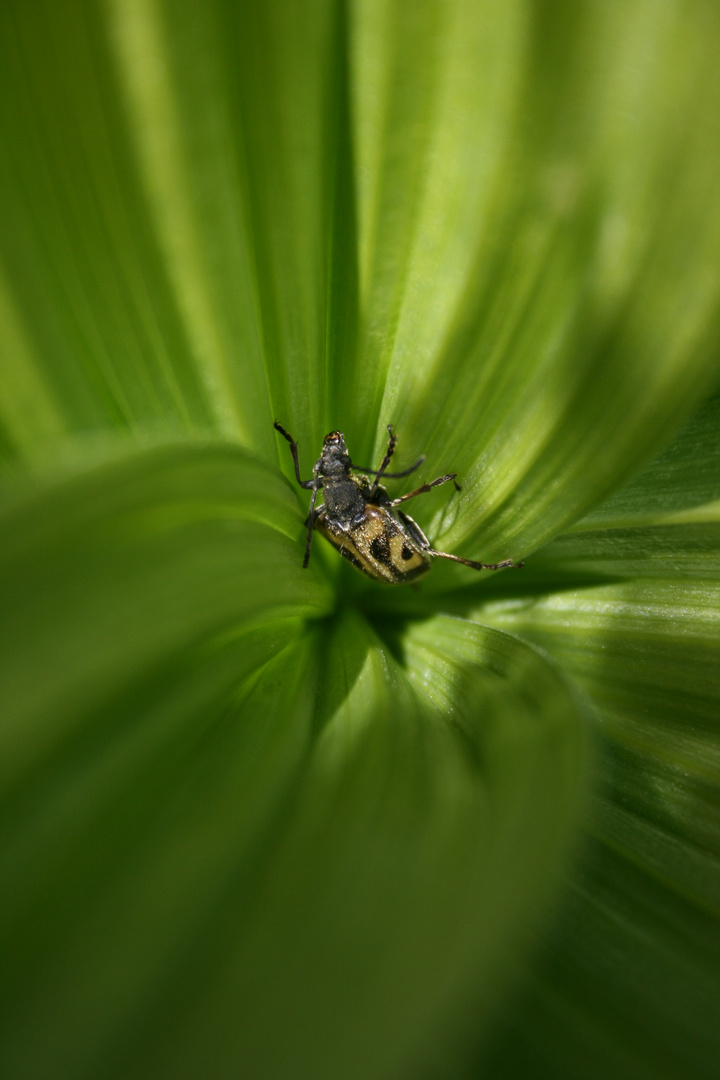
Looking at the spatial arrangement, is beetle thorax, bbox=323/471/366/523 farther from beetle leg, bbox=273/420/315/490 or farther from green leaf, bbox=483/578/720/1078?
green leaf, bbox=483/578/720/1078

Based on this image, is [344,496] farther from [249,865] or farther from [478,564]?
[249,865]


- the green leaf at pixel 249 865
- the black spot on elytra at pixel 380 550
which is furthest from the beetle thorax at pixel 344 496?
the green leaf at pixel 249 865

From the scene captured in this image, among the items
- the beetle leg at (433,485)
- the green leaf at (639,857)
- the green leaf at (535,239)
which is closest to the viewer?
the green leaf at (535,239)

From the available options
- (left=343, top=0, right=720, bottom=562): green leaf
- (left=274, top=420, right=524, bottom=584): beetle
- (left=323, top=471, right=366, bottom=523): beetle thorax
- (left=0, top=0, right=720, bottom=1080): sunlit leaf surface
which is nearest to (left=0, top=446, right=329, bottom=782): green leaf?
(left=0, top=0, right=720, bottom=1080): sunlit leaf surface

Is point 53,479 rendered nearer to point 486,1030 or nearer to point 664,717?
point 486,1030

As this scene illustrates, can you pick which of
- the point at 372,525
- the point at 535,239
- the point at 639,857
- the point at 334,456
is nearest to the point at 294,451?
the point at 334,456

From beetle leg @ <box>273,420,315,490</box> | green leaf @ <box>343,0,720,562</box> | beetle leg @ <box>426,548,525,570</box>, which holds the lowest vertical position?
beetle leg @ <box>426,548,525,570</box>

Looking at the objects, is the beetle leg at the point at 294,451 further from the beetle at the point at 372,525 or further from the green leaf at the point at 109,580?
the green leaf at the point at 109,580
